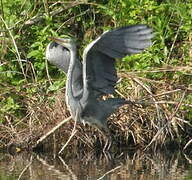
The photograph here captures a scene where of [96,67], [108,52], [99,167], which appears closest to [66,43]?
[96,67]

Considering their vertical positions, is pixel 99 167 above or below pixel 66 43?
below

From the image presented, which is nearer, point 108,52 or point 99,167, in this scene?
point 108,52

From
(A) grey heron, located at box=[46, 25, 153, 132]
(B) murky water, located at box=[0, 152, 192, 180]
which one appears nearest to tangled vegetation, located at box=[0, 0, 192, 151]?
(B) murky water, located at box=[0, 152, 192, 180]

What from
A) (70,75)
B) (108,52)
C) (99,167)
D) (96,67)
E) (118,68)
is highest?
(108,52)

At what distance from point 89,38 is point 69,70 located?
217cm

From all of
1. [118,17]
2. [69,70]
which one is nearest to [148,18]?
[118,17]

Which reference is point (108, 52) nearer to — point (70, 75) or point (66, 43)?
point (70, 75)

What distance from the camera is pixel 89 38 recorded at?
9.36 metres

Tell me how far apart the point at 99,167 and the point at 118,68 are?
63.5 inches

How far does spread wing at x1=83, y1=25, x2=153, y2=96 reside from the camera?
21.8ft

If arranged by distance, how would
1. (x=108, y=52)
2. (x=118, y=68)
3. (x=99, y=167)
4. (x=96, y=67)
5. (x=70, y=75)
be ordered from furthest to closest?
(x=118, y=68), (x=99, y=167), (x=70, y=75), (x=96, y=67), (x=108, y=52)

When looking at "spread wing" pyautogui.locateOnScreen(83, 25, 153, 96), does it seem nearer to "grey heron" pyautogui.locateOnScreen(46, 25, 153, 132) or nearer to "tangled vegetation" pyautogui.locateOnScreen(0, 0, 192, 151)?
"grey heron" pyautogui.locateOnScreen(46, 25, 153, 132)

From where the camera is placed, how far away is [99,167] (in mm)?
7348

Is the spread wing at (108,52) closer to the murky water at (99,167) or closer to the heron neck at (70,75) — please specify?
the heron neck at (70,75)
